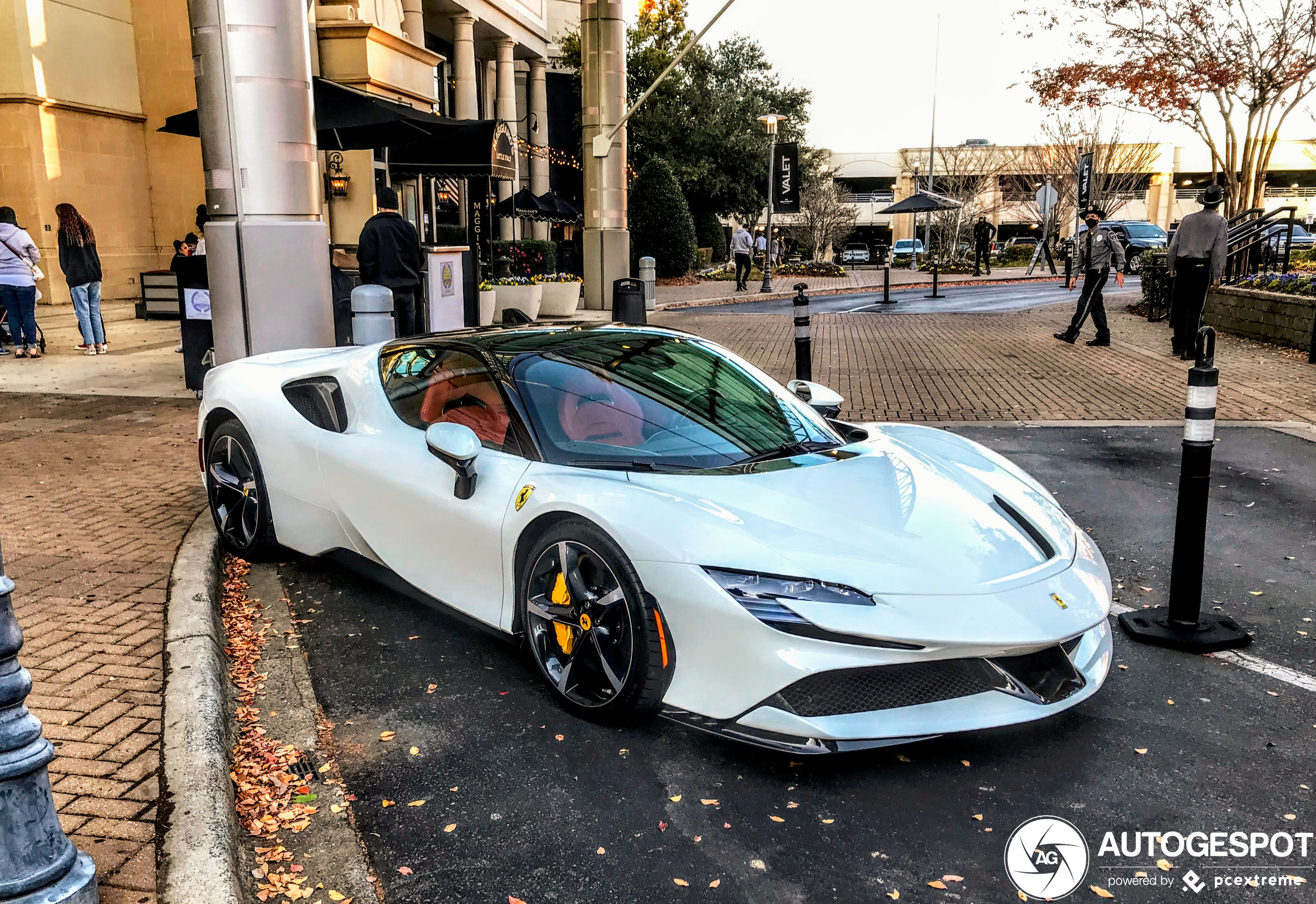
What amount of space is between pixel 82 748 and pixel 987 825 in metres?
2.79

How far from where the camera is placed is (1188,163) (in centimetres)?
6331

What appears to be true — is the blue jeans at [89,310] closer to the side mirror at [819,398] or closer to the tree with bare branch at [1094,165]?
the side mirror at [819,398]

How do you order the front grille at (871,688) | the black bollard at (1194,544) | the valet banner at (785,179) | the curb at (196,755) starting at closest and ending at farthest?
the curb at (196,755)
the front grille at (871,688)
the black bollard at (1194,544)
the valet banner at (785,179)

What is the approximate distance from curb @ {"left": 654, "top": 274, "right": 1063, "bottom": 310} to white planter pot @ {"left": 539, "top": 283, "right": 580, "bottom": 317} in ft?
10.5

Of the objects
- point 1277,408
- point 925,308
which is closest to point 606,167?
point 925,308

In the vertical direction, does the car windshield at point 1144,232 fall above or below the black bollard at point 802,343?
above

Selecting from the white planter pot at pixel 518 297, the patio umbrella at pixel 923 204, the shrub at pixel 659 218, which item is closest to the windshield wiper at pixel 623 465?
the white planter pot at pixel 518 297

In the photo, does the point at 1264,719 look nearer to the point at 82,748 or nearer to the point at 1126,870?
the point at 1126,870

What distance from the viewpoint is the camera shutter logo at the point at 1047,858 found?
112 inches

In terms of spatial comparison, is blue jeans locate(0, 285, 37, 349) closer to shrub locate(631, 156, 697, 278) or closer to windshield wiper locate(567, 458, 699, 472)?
windshield wiper locate(567, 458, 699, 472)

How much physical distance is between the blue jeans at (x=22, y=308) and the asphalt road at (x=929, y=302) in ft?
40.2

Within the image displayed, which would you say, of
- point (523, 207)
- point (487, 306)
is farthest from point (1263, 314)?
point (523, 207)

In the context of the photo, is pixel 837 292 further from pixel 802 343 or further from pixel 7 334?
pixel 802 343

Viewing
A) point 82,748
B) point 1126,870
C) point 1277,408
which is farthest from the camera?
point 1277,408
